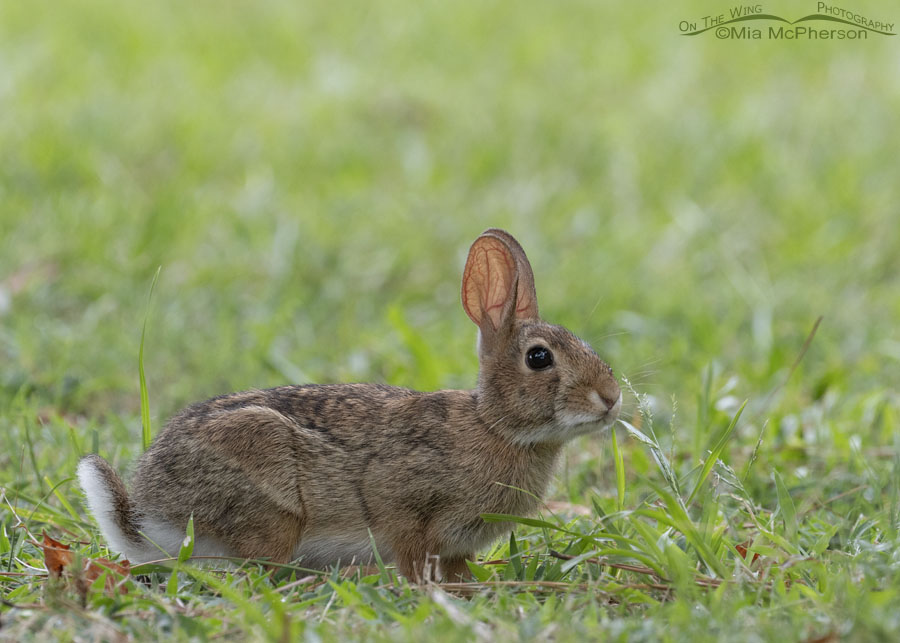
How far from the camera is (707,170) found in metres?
9.86

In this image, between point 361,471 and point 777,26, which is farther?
point 777,26

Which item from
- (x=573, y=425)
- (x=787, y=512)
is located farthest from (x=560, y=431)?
(x=787, y=512)

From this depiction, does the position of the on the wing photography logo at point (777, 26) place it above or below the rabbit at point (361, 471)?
above

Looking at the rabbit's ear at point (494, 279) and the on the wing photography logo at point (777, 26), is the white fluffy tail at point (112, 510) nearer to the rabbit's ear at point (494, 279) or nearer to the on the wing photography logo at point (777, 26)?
the rabbit's ear at point (494, 279)

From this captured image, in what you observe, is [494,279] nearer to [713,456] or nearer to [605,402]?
[605,402]

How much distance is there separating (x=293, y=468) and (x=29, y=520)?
1089 mm

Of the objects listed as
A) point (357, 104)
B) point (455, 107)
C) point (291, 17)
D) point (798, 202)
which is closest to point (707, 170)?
point (798, 202)

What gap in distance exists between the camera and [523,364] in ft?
14.1

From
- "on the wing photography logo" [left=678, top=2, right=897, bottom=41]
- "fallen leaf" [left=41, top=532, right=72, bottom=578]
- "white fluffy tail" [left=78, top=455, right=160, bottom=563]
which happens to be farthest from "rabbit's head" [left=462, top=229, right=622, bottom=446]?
"on the wing photography logo" [left=678, top=2, right=897, bottom=41]

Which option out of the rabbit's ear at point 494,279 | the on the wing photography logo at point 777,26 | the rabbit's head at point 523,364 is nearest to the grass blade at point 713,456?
the rabbit's head at point 523,364

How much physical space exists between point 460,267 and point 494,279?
12.3 ft

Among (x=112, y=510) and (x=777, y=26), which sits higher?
(x=777, y=26)

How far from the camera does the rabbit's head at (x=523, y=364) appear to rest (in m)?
4.16

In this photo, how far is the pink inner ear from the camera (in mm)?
4477
